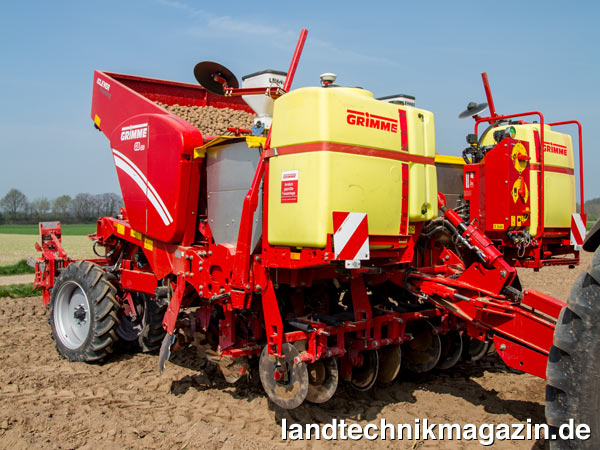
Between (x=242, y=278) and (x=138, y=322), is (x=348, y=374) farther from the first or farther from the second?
(x=138, y=322)

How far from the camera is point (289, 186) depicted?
3.72 m

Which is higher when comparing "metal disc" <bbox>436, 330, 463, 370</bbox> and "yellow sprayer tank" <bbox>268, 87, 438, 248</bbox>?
"yellow sprayer tank" <bbox>268, 87, 438, 248</bbox>

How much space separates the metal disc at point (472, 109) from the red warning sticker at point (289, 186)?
124 inches

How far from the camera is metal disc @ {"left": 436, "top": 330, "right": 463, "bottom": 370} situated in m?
5.40

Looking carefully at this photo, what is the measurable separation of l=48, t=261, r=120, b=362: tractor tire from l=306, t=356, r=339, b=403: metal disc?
2.40 m

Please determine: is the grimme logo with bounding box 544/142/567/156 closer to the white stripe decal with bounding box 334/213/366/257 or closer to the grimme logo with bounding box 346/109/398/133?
the grimme logo with bounding box 346/109/398/133

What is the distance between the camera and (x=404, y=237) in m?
4.01

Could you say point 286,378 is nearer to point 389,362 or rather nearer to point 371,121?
point 389,362

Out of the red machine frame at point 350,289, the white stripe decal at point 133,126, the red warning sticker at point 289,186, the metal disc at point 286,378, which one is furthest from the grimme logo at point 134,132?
the metal disc at point 286,378

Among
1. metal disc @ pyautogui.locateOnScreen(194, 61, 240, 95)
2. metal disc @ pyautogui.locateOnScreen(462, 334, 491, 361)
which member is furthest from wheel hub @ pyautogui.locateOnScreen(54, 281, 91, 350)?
metal disc @ pyautogui.locateOnScreen(462, 334, 491, 361)

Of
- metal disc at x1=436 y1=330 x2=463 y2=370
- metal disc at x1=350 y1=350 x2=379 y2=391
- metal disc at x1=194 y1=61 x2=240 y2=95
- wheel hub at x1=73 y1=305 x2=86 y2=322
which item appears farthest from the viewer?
wheel hub at x1=73 y1=305 x2=86 y2=322

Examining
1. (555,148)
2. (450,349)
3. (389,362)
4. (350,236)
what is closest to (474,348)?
(450,349)

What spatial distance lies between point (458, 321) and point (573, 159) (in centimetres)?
239

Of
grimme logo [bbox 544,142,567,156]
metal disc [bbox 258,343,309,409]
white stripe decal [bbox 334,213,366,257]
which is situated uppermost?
grimme logo [bbox 544,142,567,156]
